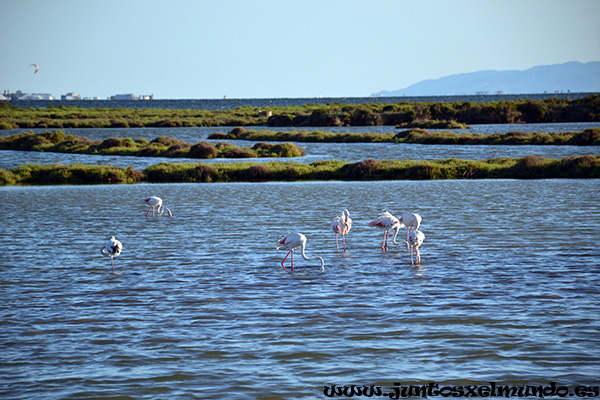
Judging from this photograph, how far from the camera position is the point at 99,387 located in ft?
29.9

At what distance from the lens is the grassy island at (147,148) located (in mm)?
52344

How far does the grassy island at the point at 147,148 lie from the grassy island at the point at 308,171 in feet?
30.1

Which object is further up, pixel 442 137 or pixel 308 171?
pixel 442 137

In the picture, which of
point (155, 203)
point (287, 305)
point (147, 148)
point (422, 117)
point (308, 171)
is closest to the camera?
point (287, 305)

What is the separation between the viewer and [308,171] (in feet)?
134

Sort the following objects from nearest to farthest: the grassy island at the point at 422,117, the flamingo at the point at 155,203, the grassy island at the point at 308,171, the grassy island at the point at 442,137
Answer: the flamingo at the point at 155,203 < the grassy island at the point at 308,171 < the grassy island at the point at 442,137 < the grassy island at the point at 422,117

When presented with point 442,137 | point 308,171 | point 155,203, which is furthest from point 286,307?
point 442,137

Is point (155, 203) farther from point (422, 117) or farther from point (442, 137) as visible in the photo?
point (422, 117)

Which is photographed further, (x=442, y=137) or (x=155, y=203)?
(x=442, y=137)

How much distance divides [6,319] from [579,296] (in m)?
9.95

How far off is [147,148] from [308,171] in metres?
19.8

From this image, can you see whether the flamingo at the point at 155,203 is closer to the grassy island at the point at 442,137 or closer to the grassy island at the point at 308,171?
the grassy island at the point at 308,171

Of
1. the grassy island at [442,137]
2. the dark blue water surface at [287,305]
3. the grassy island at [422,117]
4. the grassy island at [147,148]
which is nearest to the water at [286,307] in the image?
the dark blue water surface at [287,305]

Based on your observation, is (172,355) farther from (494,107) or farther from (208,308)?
(494,107)
